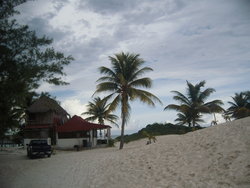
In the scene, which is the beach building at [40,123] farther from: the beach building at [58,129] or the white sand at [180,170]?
the white sand at [180,170]

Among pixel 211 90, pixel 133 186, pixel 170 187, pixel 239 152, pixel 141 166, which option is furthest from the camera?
pixel 211 90

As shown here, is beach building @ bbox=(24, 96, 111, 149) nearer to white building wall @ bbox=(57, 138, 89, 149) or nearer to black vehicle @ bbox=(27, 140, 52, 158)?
white building wall @ bbox=(57, 138, 89, 149)

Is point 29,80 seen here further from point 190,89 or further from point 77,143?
point 190,89

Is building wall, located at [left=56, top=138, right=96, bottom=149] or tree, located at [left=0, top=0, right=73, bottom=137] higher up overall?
tree, located at [left=0, top=0, right=73, bottom=137]

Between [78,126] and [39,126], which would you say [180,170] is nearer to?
→ [78,126]

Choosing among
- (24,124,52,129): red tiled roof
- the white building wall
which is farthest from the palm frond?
(24,124,52,129): red tiled roof

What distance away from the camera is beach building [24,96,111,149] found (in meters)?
26.6

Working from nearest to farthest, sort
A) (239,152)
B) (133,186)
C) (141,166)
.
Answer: (133,186)
(239,152)
(141,166)

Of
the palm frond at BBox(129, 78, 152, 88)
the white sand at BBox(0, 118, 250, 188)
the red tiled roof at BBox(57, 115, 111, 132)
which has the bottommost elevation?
the white sand at BBox(0, 118, 250, 188)

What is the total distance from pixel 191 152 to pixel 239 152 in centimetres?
224

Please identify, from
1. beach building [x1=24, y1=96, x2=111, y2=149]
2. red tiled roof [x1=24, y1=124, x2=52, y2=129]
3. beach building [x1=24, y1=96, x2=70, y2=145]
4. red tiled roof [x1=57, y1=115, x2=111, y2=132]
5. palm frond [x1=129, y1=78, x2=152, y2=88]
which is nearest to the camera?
palm frond [x1=129, y1=78, x2=152, y2=88]

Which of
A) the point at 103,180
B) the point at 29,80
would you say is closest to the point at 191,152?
the point at 103,180

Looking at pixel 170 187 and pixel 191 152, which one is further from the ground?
pixel 191 152

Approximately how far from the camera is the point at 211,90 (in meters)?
26.7
